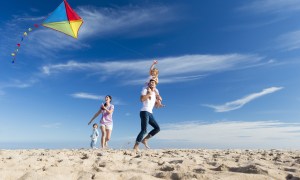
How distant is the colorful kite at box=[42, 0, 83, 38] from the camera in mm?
11727

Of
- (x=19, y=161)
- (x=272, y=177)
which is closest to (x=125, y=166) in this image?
(x=19, y=161)

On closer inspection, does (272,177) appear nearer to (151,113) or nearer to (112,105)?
(151,113)

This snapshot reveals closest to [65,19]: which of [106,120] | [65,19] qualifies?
[65,19]

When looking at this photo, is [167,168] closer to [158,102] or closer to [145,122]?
[145,122]

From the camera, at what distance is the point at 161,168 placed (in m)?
4.57

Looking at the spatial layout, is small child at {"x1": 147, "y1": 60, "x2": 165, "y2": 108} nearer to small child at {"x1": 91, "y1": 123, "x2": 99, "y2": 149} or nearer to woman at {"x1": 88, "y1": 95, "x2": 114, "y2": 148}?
woman at {"x1": 88, "y1": 95, "x2": 114, "y2": 148}

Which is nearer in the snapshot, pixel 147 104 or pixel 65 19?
pixel 147 104

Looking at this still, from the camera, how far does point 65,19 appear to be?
1188 centimetres

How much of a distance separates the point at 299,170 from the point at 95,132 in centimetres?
989

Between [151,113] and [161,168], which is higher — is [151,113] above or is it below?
above

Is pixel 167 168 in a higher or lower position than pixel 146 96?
lower

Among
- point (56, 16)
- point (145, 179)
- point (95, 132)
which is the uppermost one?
point (56, 16)

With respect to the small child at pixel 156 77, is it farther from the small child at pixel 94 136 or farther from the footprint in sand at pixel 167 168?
the small child at pixel 94 136

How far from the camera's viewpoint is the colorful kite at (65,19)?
1173cm
